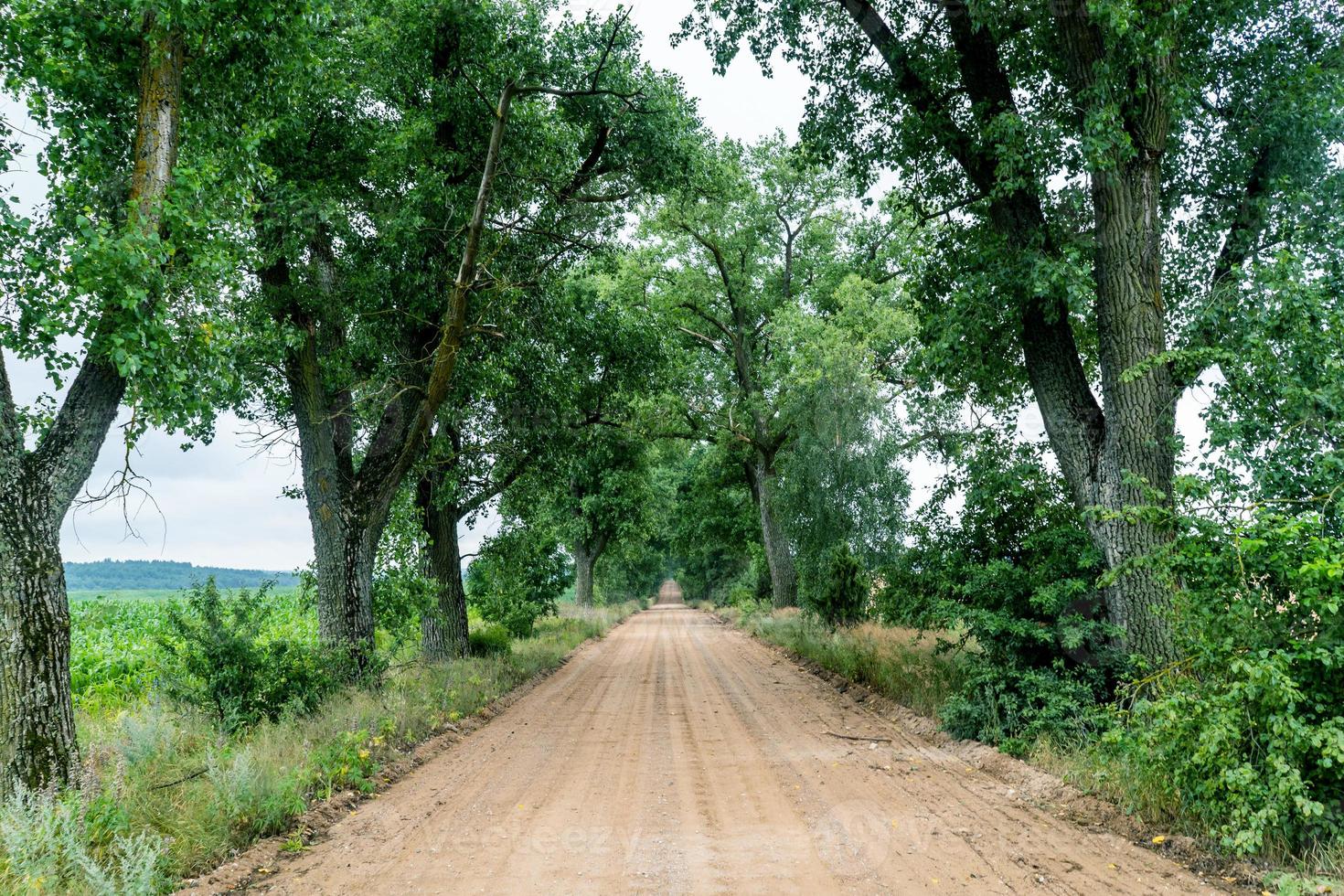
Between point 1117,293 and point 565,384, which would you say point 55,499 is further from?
point 1117,293

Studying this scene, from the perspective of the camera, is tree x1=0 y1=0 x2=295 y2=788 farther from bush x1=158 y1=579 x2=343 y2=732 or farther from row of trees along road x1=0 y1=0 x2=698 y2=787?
bush x1=158 y1=579 x2=343 y2=732

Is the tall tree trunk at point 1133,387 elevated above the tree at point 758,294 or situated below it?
below

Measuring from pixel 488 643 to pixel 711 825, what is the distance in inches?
476

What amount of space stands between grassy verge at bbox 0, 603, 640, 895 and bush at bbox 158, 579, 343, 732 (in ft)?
0.82

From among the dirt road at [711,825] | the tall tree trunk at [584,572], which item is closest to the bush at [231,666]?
the dirt road at [711,825]

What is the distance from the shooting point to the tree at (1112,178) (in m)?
8.43

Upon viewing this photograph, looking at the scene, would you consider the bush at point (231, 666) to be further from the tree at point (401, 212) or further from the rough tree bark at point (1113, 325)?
the rough tree bark at point (1113, 325)

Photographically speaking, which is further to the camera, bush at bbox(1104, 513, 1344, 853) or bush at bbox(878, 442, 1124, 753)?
bush at bbox(878, 442, 1124, 753)

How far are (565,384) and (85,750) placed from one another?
30.9ft

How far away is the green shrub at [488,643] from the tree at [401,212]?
5875mm

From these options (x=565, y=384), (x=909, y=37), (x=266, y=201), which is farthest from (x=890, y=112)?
(x=266, y=201)

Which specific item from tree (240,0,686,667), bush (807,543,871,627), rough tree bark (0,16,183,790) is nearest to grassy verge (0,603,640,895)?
rough tree bark (0,16,183,790)

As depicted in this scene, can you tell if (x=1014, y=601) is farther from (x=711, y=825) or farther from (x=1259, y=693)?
(x=711, y=825)

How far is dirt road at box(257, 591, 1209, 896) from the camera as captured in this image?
488 cm
